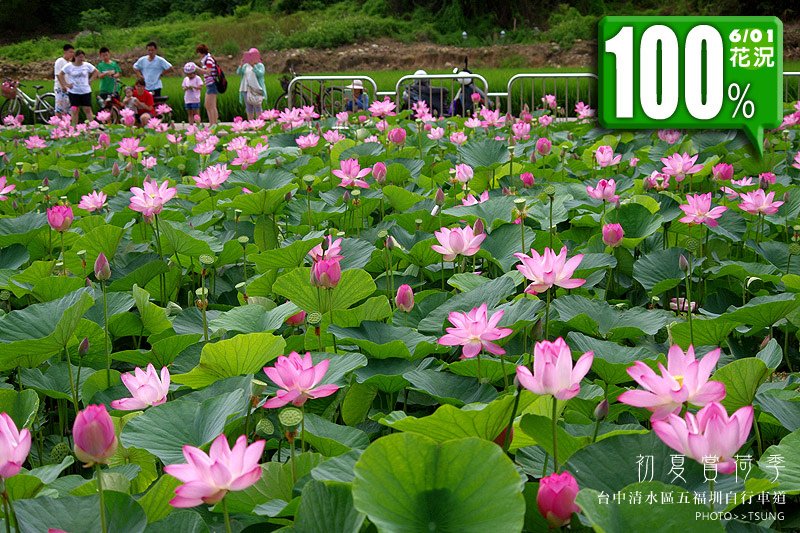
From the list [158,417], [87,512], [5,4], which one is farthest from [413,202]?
[5,4]

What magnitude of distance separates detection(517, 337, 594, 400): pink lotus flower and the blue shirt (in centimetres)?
900

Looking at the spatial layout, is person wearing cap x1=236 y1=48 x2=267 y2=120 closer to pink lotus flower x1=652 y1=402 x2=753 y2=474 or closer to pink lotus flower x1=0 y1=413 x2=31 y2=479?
pink lotus flower x1=0 y1=413 x2=31 y2=479

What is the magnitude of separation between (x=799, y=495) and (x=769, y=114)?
178cm

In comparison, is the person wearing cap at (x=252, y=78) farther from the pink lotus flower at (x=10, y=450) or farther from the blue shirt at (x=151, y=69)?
the pink lotus flower at (x=10, y=450)

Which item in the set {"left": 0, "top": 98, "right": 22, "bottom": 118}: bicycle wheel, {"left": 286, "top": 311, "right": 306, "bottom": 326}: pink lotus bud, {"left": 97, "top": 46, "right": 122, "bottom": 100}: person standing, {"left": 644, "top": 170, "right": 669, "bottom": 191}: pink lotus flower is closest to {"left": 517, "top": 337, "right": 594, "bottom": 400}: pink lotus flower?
{"left": 286, "top": 311, "right": 306, "bottom": 326}: pink lotus bud

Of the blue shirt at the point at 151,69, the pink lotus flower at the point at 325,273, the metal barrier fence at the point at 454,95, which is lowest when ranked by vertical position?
the metal barrier fence at the point at 454,95

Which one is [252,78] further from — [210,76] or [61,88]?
[61,88]

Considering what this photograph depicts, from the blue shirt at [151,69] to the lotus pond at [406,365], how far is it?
23.1 feet

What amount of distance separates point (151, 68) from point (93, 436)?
9022 millimetres

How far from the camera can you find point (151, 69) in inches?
356

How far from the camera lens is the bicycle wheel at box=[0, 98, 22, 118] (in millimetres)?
10930

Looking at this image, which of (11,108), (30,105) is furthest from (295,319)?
(30,105)

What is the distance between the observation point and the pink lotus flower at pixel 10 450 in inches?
25.9

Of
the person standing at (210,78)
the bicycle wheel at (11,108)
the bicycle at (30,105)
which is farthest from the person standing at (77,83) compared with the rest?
the bicycle wheel at (11,108)
